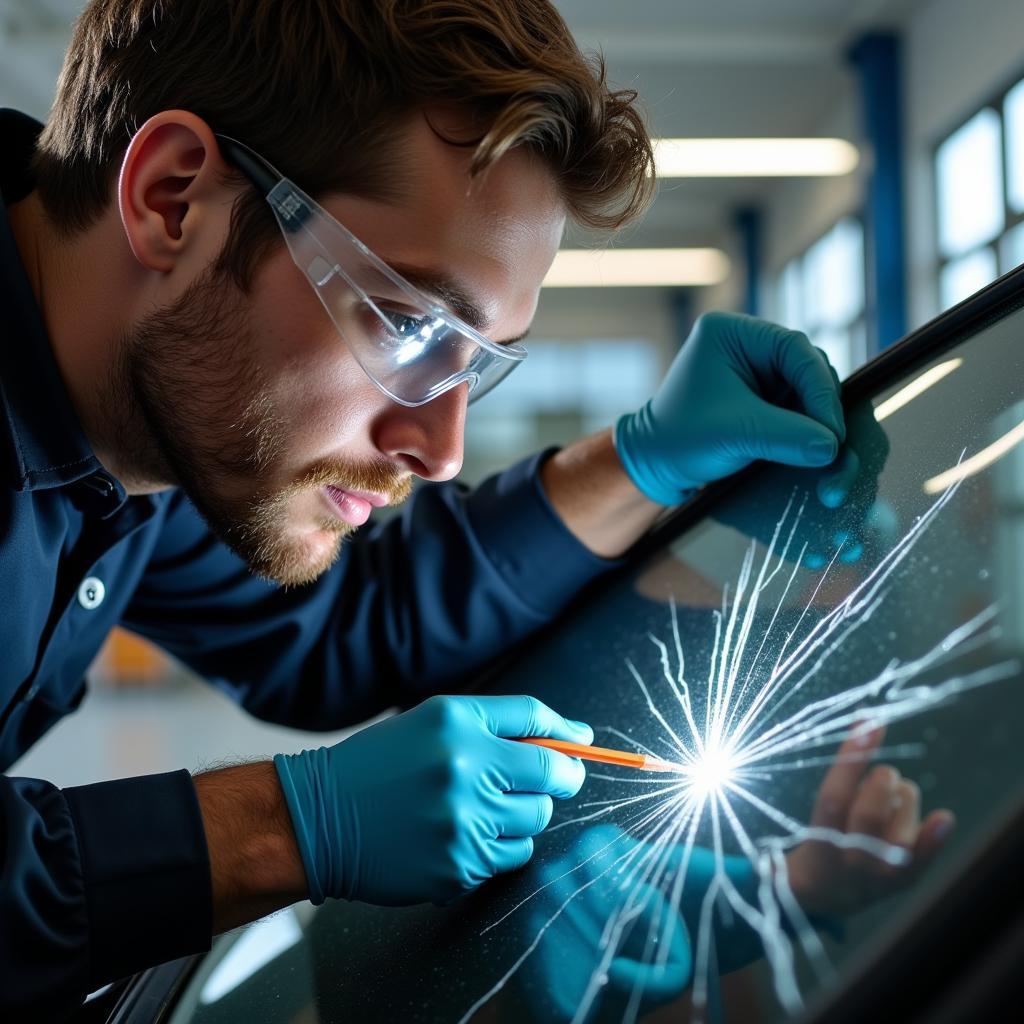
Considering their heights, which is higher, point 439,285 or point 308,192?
point 308,192

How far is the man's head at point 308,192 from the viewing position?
2.95 feet

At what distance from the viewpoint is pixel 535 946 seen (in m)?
0.56

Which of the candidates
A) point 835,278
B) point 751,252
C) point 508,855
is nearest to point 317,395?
point 508,855

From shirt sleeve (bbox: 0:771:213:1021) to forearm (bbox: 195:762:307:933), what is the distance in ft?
0.05

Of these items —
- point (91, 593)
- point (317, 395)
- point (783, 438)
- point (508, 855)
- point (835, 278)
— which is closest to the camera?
point (508, 855)

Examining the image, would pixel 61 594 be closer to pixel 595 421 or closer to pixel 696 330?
pixel 696 330

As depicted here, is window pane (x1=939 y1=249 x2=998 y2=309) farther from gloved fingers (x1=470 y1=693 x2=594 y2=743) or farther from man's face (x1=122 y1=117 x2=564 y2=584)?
gloved fingers (x1=470 y1=693 x2=594 y2=743)

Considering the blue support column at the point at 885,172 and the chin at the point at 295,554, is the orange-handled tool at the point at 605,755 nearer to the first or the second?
the chin at the point at 295,554

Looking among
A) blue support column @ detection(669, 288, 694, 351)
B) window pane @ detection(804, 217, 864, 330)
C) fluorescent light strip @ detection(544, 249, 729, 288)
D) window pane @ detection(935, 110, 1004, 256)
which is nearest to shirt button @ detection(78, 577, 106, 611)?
window pane @ detection(935, 110, 1004, 256)

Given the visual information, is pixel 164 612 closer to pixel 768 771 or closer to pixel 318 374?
pixel 318 374

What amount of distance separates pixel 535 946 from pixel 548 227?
0.67 metres

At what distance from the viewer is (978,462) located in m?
0.62

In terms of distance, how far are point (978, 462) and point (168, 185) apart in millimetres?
776

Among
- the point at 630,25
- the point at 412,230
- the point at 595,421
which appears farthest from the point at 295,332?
the point at 595,421
